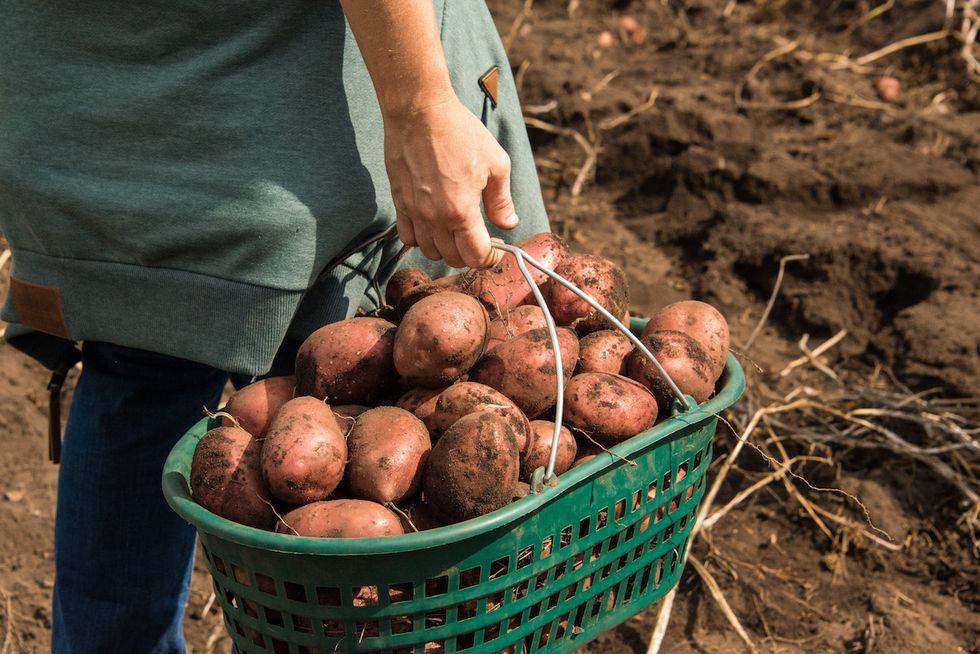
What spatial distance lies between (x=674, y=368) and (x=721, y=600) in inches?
39.8

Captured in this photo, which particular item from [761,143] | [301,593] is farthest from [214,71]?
[761,143]

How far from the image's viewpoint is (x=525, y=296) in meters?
1.76

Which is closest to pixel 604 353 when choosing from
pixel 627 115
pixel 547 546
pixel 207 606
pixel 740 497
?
pixel 547 546

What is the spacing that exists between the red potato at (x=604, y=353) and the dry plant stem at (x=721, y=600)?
3.05 feet

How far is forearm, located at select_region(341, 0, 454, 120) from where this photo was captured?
1256 mm

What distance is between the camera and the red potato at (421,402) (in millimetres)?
1509

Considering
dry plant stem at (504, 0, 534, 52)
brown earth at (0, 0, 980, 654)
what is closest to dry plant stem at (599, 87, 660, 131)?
brown earth at (0, 0, 980, 654)

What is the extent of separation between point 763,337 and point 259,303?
2190mm

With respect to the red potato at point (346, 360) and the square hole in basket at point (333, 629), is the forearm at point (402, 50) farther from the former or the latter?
the square hole in basket at point (333, 629)

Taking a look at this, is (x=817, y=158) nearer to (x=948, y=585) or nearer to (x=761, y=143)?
(x=761, y=143)

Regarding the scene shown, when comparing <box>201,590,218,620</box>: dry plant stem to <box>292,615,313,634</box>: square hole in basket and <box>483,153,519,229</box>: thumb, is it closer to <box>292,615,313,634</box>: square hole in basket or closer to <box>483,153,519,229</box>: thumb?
<box>292,615,313,634</box>: square hole in basket

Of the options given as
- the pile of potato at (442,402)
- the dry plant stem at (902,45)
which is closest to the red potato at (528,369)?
the pile of potato at (442,402)

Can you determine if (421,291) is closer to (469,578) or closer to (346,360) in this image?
(346,360)

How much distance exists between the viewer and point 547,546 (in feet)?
4.30
